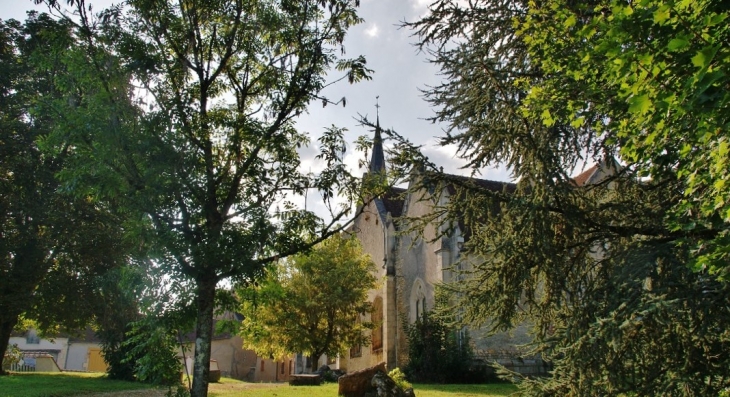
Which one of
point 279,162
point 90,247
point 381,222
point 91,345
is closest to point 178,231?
point 279,162

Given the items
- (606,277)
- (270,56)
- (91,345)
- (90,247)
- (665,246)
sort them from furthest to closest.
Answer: (91,345) < (90,247) < (270,56) < (606,277) < (665,246)

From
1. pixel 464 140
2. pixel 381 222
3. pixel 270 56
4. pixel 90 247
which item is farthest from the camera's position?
pixel 381 222

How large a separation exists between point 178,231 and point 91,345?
43.7m

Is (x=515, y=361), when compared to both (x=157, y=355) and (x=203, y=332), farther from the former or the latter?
(x=157, y=355)

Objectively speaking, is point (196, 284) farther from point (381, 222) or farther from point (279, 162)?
point (381, 222)

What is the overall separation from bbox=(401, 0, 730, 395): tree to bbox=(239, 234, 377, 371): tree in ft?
47.1

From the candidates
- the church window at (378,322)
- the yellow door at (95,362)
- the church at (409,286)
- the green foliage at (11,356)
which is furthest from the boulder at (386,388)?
the yellow door at (95,362)

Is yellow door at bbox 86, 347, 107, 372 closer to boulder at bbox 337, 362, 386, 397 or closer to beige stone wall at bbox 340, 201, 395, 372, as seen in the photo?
beige stone wall at bbox 340, 201, 395, 372

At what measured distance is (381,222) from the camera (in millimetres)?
27297

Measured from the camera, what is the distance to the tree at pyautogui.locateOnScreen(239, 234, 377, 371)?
862 inches

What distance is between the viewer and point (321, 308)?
22406 mm

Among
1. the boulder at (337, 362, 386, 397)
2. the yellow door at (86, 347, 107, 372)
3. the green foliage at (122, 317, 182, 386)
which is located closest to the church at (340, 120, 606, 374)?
the boulder at (337, 362, 386, 397)

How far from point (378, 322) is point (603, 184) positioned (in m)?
18.5

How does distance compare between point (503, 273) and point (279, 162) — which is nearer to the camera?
point (503, 273)
